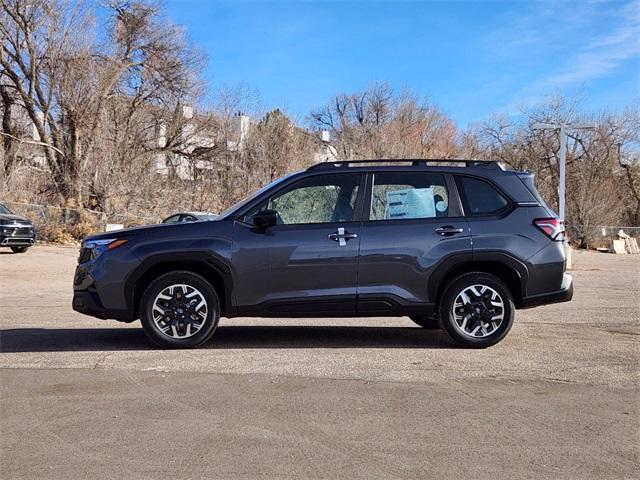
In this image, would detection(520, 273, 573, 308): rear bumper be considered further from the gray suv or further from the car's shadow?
the car's shadow

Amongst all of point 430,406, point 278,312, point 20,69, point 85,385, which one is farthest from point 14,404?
point 20,69

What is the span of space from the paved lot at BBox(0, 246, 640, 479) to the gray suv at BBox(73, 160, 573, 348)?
0.47 m

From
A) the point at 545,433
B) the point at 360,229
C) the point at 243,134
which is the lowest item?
the point at 545,433

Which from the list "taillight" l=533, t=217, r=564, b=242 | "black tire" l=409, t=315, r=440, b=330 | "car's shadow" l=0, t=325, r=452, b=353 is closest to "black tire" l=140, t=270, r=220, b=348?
"car's shadow" l=0, t=325, r=452, b=353

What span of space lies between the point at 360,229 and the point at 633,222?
42.2m

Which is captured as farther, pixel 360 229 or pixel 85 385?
pixel 360 229

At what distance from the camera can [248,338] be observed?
7.88m

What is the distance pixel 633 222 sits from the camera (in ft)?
144

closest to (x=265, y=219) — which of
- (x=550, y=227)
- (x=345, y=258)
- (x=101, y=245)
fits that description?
(x=345, y=258)

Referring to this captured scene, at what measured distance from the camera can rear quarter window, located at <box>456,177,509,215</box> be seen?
735cm

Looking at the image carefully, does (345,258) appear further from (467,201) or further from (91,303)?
(91,303)

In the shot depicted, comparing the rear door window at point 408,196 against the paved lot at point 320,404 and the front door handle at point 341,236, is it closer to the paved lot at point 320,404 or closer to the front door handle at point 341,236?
the front door handle at point 341,236

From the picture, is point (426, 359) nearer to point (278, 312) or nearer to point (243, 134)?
point (278, 312)

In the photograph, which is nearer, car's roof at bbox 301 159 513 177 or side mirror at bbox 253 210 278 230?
side mirror at bbox 253 210 278 230
